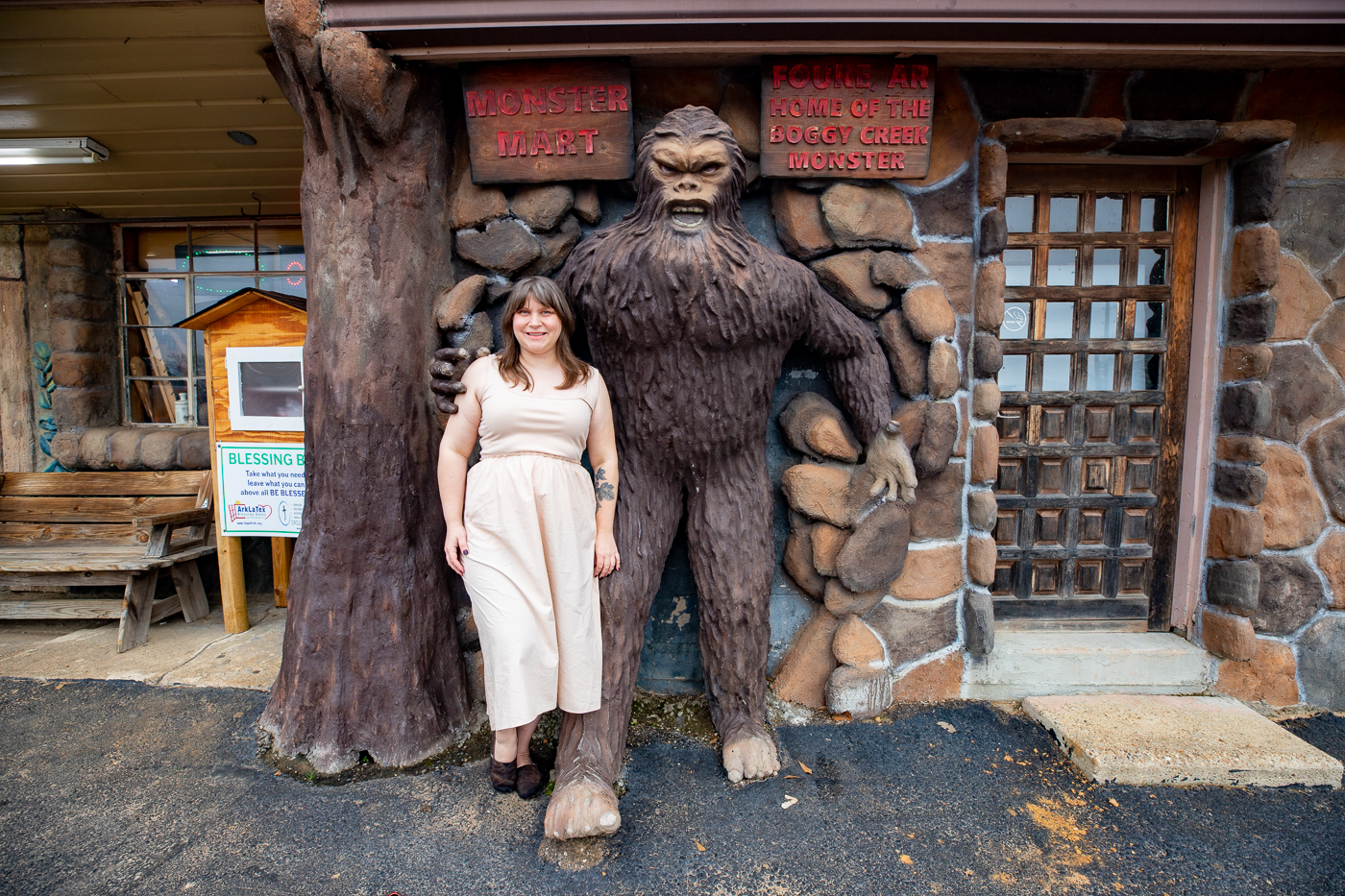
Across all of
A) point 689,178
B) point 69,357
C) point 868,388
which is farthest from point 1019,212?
point 69,357

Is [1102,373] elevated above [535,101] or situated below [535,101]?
below

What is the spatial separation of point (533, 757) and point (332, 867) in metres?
0.65

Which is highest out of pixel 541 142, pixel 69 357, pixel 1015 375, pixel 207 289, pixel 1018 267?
pixel 541 142

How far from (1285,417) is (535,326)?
2877mm

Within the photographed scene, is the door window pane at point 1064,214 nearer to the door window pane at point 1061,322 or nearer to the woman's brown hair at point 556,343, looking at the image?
the door window pane at point 1061,322

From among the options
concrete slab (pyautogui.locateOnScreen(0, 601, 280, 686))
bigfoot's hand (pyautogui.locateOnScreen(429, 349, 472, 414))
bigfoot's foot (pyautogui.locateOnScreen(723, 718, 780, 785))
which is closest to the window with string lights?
concrete slab (pyautogui.locateOnScreen(0, 601, 280, 686))

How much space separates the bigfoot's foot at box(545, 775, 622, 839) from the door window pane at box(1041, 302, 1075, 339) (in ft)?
8.02

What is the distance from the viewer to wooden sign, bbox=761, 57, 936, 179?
212 centimetres

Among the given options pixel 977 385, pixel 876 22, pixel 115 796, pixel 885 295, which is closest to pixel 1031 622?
pixel 977 385

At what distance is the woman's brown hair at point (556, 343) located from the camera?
186cm

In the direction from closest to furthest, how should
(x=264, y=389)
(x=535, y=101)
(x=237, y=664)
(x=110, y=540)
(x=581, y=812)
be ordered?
(x=581, y=812) < (x=535, y=101) < (x=237, y=664) < (x=264, y=389) < (x=110, y=540)

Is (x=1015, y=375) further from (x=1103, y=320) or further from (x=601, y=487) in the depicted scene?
(x=601, y=487)

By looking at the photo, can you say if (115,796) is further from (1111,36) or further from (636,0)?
(1111,36)

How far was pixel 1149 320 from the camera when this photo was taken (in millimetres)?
2711
